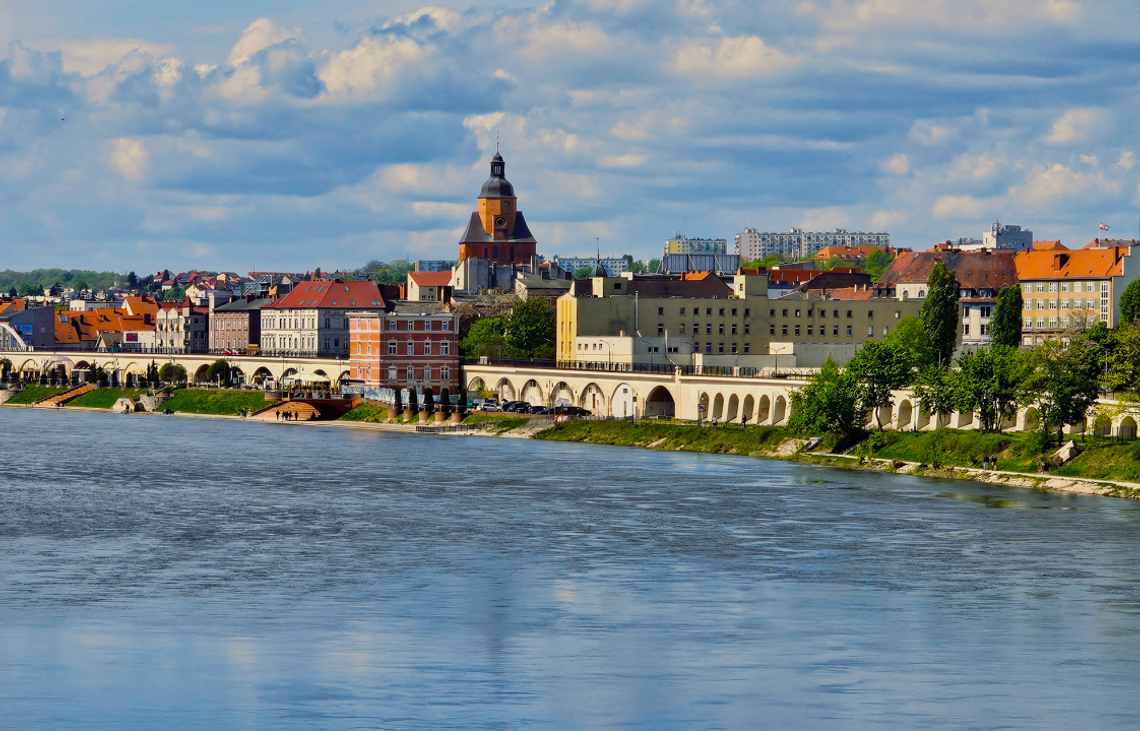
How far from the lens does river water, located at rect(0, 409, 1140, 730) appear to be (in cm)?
3538

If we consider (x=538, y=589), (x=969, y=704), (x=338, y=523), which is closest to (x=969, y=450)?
→ (x=338, y=523)

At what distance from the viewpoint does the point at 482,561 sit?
53844mm

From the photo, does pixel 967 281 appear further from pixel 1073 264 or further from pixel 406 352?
pixel 406 352

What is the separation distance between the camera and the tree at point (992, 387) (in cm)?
8275

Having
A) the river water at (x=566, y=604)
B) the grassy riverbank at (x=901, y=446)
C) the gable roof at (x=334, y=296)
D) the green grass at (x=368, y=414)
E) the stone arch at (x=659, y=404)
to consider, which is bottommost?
the river water at (x=566, y=604)

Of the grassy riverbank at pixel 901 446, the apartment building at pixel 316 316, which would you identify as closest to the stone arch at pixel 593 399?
the grassy riverbank at pixel 901 446

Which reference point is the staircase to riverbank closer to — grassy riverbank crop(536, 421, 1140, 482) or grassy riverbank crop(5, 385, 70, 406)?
grassy riverbank crop(5, 385, 70, 406)

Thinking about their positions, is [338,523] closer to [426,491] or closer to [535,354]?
[426,491]

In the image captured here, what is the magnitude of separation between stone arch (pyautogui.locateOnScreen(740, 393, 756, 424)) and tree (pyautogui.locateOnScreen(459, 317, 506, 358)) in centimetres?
5196

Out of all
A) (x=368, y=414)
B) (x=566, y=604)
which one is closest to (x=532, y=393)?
(x=368, y=414)

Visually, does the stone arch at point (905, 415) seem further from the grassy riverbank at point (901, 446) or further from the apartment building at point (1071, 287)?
the apartment building at point (1071, 287)

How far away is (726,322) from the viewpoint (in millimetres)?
139125

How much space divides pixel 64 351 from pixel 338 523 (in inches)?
5269

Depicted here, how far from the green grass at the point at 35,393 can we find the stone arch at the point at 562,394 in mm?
64157
